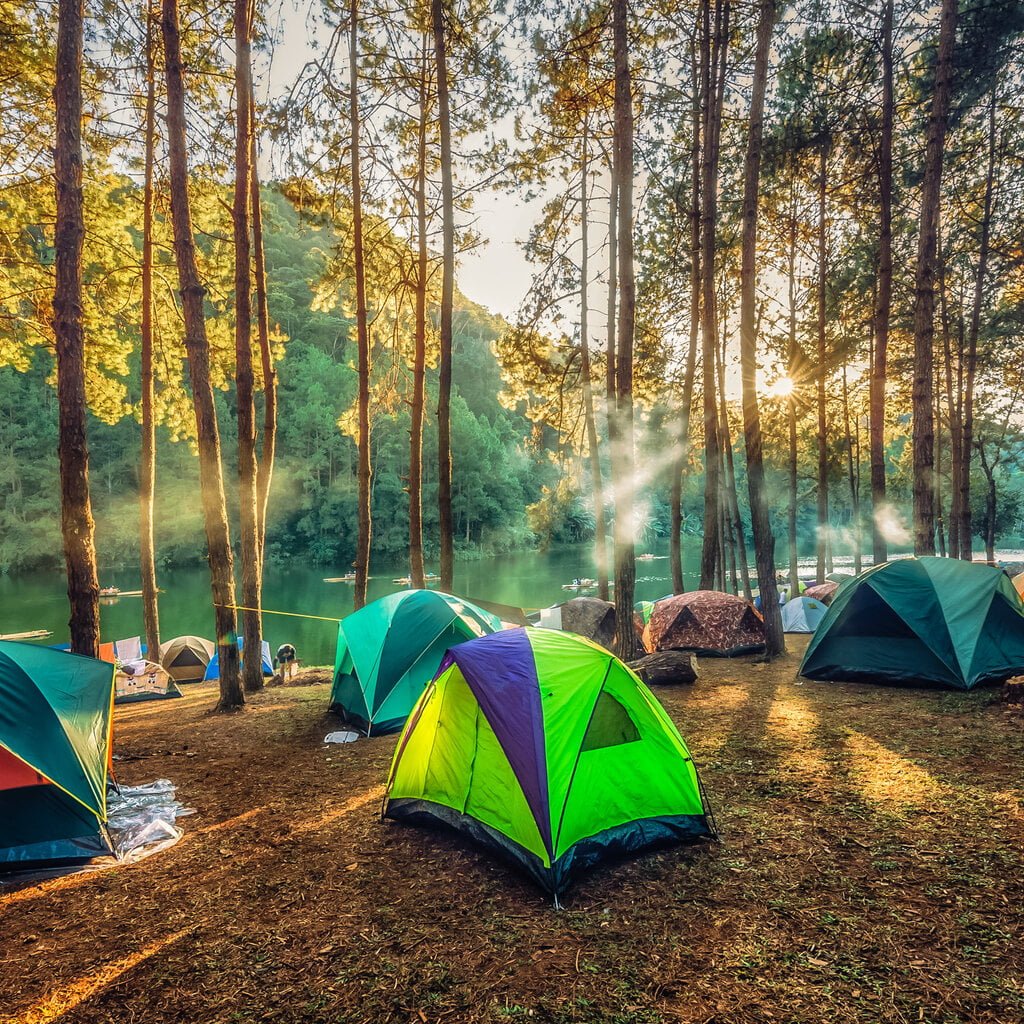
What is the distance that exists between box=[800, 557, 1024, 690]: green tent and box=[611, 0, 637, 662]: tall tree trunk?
2.91 metres

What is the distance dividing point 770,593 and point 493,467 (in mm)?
45711

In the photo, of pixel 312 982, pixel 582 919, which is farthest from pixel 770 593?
pixel 312 982

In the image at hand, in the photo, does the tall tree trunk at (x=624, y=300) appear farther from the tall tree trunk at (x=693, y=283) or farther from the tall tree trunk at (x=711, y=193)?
the tall tree trunk at (x=693, y=283)

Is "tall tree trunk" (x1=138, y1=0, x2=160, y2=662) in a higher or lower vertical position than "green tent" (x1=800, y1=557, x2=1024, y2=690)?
higher

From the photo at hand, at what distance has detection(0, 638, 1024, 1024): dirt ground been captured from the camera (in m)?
2.77

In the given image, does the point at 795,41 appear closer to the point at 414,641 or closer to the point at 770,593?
the point at 770,593

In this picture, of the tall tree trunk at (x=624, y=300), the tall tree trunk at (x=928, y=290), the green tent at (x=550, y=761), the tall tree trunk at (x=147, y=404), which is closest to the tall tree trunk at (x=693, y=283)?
the tall tree trunk at (x=624, y=300)

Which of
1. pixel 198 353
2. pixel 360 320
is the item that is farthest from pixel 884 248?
pixel 198 353

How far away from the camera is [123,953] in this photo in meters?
3.24

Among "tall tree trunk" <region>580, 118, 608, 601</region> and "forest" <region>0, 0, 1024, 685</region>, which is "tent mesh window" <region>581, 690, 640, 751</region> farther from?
"tall tree trunk" <region>580, 118, 608, 601</region>

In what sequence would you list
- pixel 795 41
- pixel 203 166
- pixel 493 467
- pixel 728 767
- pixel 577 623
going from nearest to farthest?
1. pixel 728 767
2. pixel 203 166
3. pixel 795 41
4. pixel 577 623
5. pixel 493 467

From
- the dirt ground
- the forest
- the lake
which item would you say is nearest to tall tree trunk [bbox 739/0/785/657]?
the forest

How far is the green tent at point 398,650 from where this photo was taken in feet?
23.6

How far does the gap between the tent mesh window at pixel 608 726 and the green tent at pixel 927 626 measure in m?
5.49
